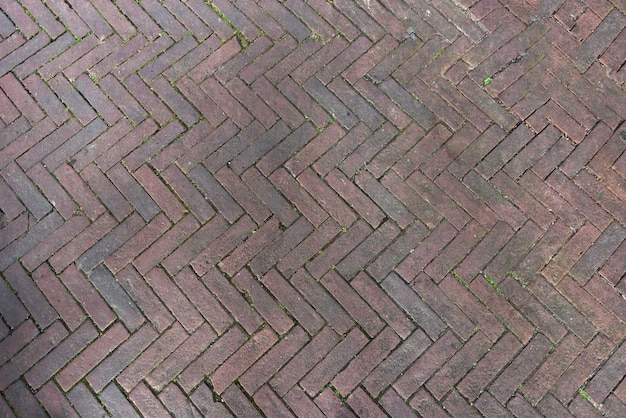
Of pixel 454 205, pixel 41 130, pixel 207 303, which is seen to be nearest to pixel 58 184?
pixel 41 130

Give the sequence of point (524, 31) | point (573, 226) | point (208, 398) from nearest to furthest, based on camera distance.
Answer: point (208, 398) < point (573, 226) < point (524, 31)

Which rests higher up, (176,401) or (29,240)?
(29,240)

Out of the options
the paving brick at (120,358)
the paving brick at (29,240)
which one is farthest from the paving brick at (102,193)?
the paving brick at (120,358)

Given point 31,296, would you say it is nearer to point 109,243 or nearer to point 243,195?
point 109,243

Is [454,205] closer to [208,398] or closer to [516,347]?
[516,347]

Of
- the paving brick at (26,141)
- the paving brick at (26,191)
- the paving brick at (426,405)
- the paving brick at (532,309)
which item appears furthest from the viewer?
the paving brick at (26,141)

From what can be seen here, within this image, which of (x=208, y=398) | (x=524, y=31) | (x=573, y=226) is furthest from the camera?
(x=524, y=31)

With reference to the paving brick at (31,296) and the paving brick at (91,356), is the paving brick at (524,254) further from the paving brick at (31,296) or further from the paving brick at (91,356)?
the paving brick at (31,296)

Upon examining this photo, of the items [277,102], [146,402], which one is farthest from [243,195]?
[146,402]

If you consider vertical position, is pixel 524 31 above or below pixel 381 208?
above
